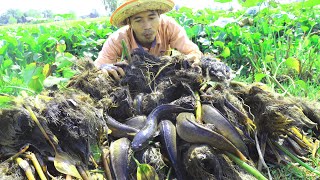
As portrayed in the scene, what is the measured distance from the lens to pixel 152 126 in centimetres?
206

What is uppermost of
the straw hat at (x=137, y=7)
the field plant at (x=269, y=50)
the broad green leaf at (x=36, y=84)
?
the straw hat at (x=137, y=7)

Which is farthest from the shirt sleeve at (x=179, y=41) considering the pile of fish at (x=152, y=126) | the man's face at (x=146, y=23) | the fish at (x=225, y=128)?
the fish at (x=225, y=128)

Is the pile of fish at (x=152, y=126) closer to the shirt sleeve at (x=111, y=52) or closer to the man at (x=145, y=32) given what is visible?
the man at (x=145, y=32)

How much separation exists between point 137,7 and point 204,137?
1.87m

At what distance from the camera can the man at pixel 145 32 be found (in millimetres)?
3391

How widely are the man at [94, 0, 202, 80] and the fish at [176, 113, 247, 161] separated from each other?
130cm

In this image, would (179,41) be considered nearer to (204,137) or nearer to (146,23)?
(146,23)

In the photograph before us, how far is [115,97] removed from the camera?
2338 millimetres

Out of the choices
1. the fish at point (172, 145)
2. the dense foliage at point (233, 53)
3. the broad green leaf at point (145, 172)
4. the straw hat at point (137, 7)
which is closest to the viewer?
the broad green leaf at point (145, 172)

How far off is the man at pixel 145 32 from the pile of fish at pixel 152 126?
81cm

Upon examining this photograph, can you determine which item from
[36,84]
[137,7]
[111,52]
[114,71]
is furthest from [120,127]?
[111,52]

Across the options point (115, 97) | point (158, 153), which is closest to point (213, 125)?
point (158, 153)

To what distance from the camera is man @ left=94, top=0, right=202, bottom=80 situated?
339cm

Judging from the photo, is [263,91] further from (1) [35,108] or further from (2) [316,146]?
(1) [35,108]
